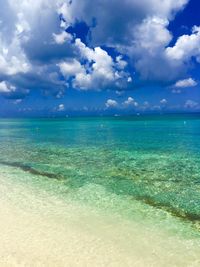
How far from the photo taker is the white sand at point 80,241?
9133 millimetres

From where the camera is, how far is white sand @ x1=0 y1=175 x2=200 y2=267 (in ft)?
30.0

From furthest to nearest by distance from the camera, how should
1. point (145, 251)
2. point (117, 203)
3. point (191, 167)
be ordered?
point (191, 167)
point (117, 203)
point (145, 251)

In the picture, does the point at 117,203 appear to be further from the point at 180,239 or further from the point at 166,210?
the point at 180,239

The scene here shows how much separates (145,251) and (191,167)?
1458cm

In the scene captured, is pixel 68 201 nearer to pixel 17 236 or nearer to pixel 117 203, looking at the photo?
pixel 117 203

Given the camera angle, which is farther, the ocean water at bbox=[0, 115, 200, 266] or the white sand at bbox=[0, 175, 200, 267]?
the ocean water at bbox=[0, 115, 200, 266]

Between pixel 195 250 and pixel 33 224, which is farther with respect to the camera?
pixel 33 224

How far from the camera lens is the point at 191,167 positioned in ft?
76.2

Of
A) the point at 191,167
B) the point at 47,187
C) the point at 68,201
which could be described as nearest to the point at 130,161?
the point at 191,167

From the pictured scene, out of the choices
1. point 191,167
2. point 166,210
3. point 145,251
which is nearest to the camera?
point 145,251

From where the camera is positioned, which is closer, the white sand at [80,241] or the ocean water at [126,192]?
the white sand at [80,241]

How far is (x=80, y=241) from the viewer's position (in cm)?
1037

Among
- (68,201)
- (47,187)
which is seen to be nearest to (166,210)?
(68,201)

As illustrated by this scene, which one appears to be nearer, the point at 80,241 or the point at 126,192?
the point at 80,241
